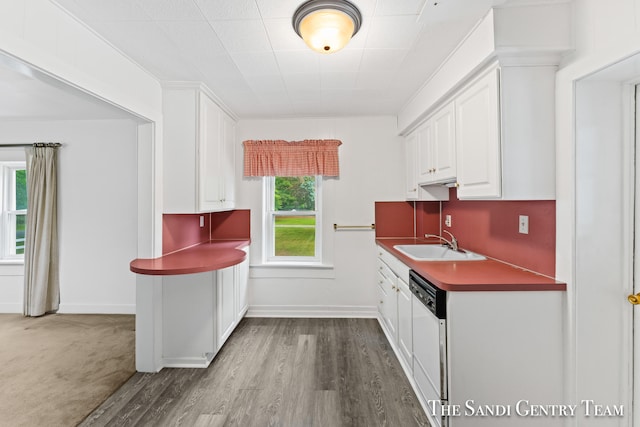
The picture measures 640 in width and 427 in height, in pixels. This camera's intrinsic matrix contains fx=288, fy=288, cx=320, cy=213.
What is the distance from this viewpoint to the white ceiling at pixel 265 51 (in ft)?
5.09

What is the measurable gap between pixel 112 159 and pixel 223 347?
273cm

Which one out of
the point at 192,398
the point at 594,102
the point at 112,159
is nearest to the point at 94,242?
the point at 112,159

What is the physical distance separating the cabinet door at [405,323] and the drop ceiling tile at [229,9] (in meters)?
2.08

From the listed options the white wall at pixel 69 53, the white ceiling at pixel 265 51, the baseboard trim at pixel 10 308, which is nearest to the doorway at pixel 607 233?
the white ceiling at pixel 265 51

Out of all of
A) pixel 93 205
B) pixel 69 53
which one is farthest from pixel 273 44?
pixel 93 205

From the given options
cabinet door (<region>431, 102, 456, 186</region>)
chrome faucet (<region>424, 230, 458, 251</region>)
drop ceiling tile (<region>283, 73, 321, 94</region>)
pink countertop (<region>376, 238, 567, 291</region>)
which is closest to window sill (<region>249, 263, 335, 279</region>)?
chrome faucet (<region>424, 230, 458, 251</region>)

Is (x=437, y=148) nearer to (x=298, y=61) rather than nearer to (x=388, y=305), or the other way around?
(x=298, y=61)

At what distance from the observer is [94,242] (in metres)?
3.64

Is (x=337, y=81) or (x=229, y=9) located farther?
(x=337, y=81)

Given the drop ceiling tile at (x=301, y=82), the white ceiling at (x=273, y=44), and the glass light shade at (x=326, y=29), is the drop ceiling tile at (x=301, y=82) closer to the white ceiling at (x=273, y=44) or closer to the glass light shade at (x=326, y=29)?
the white ceiling at (x=273, y=44)

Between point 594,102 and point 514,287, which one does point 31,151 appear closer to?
point 514,287

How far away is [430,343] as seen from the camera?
179 centimetres

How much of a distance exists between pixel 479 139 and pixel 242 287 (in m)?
2.74

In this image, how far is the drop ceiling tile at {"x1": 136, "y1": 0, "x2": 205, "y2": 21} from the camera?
151 cm
